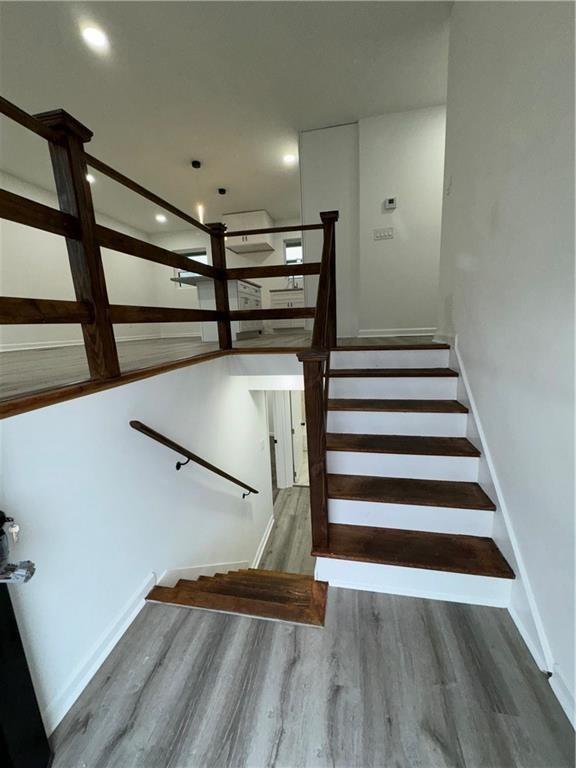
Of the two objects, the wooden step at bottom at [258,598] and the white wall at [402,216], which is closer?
the wooden step at bottom at [258,598]

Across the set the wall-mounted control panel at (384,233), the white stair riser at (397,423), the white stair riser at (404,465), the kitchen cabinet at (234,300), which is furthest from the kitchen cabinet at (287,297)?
the white stair riser at (404,465)

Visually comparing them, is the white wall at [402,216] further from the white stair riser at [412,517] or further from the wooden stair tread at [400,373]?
the white stair riser at [412,517]

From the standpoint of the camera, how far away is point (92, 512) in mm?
1177

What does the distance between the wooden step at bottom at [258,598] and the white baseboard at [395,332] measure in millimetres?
2918

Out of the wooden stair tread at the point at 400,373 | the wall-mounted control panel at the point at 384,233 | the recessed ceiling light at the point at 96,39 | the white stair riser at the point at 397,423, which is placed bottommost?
the white stair riser at the point at 397,423

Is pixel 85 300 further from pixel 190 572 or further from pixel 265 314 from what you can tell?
pixel 190 572

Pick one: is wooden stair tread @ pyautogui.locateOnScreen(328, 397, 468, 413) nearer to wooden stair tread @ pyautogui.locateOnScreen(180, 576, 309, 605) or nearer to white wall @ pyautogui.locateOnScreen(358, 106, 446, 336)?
wooden stair tread @ pyautogui.locateOnScreen(180, 576, 309, 605)

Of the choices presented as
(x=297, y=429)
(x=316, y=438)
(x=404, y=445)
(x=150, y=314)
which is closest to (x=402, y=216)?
(x=404, y=445)

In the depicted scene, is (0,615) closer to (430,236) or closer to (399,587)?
(399,587)

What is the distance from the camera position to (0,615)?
789 millimetres

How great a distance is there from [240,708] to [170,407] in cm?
132

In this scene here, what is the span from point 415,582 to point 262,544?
118 inches

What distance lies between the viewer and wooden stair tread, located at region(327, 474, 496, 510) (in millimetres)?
1504

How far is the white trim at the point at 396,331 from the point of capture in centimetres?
370
